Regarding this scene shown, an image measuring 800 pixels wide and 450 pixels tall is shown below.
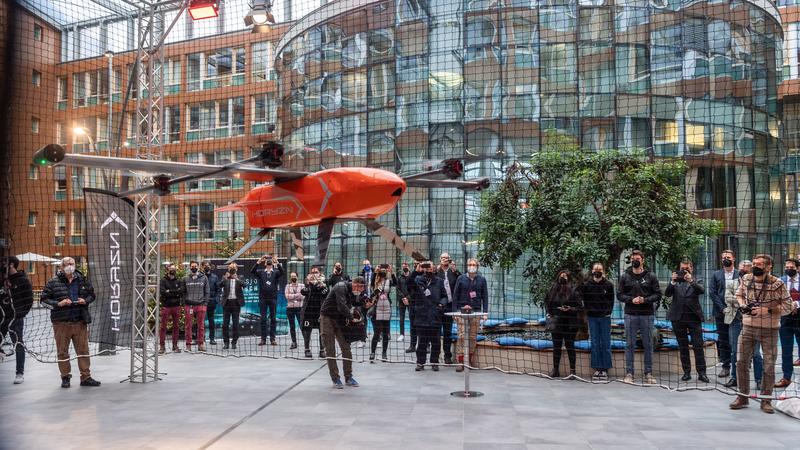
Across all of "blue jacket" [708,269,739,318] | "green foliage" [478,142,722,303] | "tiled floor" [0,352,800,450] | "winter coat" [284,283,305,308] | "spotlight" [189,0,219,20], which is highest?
"spotlight" [189,0,219,20]

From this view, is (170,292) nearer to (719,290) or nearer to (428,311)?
(428,311)

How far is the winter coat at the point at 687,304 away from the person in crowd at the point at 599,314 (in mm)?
979

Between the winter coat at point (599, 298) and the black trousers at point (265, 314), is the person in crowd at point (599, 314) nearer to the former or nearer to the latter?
the winter coat at point (599, 298)

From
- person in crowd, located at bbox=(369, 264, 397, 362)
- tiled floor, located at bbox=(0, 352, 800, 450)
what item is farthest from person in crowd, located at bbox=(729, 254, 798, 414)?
person in crowd, located at bbox=(369, 264, 397, 362)

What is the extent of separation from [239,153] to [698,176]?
15.8 metres

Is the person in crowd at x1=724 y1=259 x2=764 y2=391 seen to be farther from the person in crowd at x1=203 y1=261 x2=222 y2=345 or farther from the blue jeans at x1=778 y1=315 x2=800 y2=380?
the person in crowd at x1=203 y1=261 x2=222 y2=345

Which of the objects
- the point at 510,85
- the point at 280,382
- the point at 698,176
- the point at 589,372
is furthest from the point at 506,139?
the point at 280,382

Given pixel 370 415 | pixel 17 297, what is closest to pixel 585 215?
pixel 370 415

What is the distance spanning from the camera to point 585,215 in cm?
1094

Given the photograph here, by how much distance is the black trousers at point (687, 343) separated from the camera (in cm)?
962

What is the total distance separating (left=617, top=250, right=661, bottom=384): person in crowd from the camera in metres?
9.48

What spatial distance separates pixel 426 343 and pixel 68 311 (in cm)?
526

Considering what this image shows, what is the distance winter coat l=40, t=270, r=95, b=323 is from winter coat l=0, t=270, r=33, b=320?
57 centimetres

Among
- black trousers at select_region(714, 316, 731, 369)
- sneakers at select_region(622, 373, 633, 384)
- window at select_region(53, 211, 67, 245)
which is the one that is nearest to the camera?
sneakers at select_region(622, 373, 633, 384)
